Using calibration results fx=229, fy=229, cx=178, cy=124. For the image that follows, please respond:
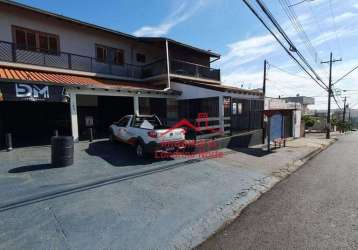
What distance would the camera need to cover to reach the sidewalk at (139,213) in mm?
3697

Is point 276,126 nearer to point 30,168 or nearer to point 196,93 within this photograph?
point 196,93

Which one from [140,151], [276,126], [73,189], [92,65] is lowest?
[73,189]

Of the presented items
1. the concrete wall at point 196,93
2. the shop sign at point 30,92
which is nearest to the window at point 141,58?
the concrete wall at point 196,93

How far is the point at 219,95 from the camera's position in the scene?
45.9ft

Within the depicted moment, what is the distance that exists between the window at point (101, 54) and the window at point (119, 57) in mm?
804

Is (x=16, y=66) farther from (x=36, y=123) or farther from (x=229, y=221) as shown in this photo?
(x=229, y=221)

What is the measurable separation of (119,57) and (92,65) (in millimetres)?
2504

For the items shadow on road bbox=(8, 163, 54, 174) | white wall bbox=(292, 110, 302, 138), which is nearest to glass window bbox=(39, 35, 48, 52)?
shadow on road bbox=(8, 163, 54, 174)

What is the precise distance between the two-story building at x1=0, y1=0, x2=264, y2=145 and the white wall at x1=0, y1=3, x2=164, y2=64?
0.05 meters

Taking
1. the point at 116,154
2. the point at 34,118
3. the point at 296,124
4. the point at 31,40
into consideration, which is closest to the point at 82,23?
the point at 31,40

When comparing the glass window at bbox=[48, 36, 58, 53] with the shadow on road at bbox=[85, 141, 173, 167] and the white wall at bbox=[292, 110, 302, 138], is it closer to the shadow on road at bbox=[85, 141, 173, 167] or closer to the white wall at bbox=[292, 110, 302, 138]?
the shadow on road at bbox=[85, 141, 173, 167]

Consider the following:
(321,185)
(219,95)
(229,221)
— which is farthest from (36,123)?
(321,185)

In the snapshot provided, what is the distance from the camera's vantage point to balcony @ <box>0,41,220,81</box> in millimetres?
12078

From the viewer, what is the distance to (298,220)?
4566 mm
